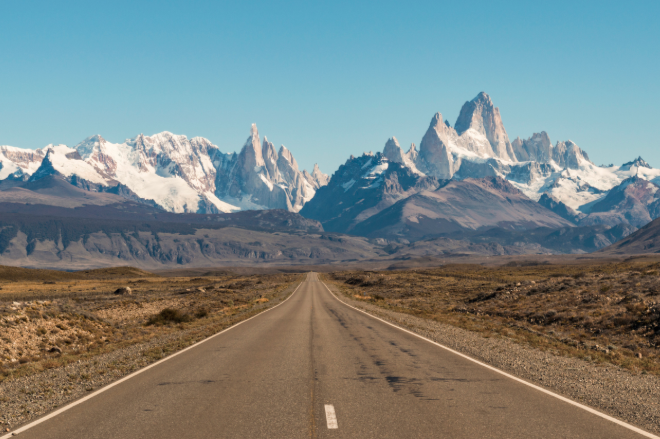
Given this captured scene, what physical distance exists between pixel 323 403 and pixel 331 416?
3.81 ft

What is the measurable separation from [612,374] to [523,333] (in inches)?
435

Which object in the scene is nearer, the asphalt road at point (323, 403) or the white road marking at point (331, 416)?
the asphalt road at point (323, 403)

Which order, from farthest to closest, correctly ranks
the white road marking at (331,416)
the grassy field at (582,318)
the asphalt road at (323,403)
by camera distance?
the grassy field at (582,318), the white road marking at (331,416), the asphalt road at (323,403)

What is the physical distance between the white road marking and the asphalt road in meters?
0.05

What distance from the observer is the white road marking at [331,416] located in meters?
10.3

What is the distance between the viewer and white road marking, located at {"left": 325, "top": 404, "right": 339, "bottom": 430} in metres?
10.3

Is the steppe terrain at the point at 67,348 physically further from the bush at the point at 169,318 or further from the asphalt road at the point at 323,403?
the asphalt road at the point at 323,403

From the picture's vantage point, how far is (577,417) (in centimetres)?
1085

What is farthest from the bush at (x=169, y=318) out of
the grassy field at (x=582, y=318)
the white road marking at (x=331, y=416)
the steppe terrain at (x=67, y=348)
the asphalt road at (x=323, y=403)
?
the white road marking at (x=331, y=416)

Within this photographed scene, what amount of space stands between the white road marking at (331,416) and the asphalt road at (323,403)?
0.05 metres

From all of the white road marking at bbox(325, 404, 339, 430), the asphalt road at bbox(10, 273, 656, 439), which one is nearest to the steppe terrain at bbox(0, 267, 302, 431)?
the asphalt road at bbox(10, 273, 656, 439)

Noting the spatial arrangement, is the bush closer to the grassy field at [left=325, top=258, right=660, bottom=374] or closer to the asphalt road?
the asphalt road

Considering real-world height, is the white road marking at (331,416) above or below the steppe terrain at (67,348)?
above

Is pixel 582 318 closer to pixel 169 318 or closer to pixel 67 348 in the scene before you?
pixel 169 318
